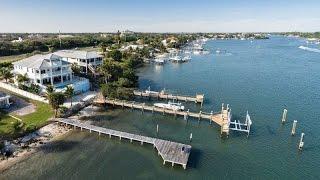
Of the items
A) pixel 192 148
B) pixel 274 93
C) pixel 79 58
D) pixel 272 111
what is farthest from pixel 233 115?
pixel 79 58

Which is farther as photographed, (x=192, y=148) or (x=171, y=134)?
(x=171, y=134)

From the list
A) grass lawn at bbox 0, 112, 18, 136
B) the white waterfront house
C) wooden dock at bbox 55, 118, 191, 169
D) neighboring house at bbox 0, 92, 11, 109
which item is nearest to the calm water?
wooden dock at bbox 55, 118, 191, 169

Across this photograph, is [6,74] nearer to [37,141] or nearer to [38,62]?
[38,62]

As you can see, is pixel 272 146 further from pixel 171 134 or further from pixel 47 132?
pixel 47 132

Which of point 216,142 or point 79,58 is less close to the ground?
point 79,58

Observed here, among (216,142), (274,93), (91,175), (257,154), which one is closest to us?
(91,175)

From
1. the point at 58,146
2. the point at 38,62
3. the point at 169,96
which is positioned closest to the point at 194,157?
the point at 58,146

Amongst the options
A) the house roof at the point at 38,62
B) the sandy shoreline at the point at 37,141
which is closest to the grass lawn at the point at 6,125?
the sandy shoreline at the point at 37,141

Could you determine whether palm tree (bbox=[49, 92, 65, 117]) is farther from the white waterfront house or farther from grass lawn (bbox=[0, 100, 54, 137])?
the white waterfront house
